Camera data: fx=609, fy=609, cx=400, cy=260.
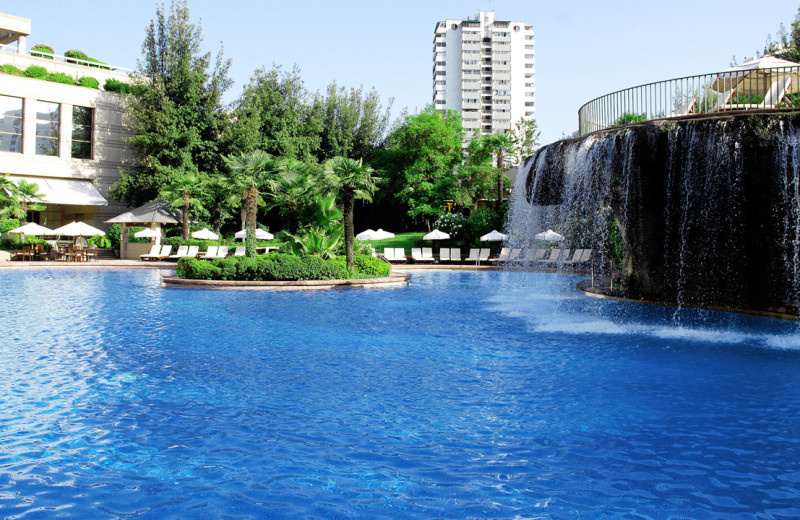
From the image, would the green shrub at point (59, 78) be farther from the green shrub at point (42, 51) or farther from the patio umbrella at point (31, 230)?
the patio umbrella at point (31, 230)

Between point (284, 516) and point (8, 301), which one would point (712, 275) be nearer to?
point (284, 516)

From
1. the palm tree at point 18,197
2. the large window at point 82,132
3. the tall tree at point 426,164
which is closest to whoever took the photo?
the palm tree at point 18,197

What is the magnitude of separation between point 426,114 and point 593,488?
147 ft

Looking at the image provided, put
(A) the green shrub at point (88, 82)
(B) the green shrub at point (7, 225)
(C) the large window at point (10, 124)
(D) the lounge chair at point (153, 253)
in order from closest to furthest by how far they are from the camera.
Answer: (B) the green shrub at point (7, 225), (D) the lounge chair at point (153, 253), (C) the large window at point (10, 124), (A) the green shrub at point (88, 82)

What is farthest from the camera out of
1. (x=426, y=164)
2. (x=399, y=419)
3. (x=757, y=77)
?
(x=426, y=164)

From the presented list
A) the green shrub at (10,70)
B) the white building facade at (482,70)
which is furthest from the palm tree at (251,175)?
the white building facade at (482,70)

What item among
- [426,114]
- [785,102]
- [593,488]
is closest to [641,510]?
[593,488]

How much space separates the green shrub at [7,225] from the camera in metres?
34.2

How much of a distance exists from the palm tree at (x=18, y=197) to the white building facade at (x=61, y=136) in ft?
5.78

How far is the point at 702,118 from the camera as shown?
12.6m

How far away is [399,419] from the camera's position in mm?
6145

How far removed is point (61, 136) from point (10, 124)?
300 cm

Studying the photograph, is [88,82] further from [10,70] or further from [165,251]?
[165,251]

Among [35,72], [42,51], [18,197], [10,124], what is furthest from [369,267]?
[42,51]
